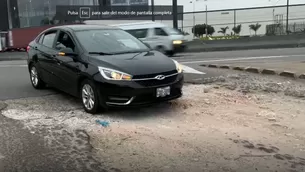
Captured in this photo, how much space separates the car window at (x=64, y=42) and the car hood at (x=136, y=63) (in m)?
0.89

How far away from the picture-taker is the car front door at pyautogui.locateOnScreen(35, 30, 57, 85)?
836 centimetres

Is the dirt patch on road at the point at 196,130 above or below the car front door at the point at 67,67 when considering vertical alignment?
below

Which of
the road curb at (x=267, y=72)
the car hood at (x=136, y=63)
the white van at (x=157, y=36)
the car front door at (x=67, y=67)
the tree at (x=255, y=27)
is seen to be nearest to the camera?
the car hood at (x=136, y=63)

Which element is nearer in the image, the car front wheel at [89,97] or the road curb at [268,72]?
the car front wheel at [89,97]

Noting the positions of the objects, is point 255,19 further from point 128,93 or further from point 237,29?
point 128,93

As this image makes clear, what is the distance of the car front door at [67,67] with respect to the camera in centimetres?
739

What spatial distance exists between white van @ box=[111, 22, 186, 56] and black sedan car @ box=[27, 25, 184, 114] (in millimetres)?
11086

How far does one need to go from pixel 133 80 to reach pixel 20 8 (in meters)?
34.4

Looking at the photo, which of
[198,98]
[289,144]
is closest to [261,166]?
[289,144]

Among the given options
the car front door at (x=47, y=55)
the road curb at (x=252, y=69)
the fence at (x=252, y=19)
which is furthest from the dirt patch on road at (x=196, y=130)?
the fence at (x=252, y=19)

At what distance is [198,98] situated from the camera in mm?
8156


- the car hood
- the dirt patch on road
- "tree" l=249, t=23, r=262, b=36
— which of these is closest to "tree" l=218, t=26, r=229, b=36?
"tree" l=249, t=23, r=262, b=36

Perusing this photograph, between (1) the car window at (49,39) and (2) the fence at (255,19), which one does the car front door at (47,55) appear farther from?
(2) the fence at (255,19)

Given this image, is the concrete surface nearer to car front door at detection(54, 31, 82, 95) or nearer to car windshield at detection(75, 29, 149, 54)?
Answer: car windshield at detection(75, 29, 149, 54)
